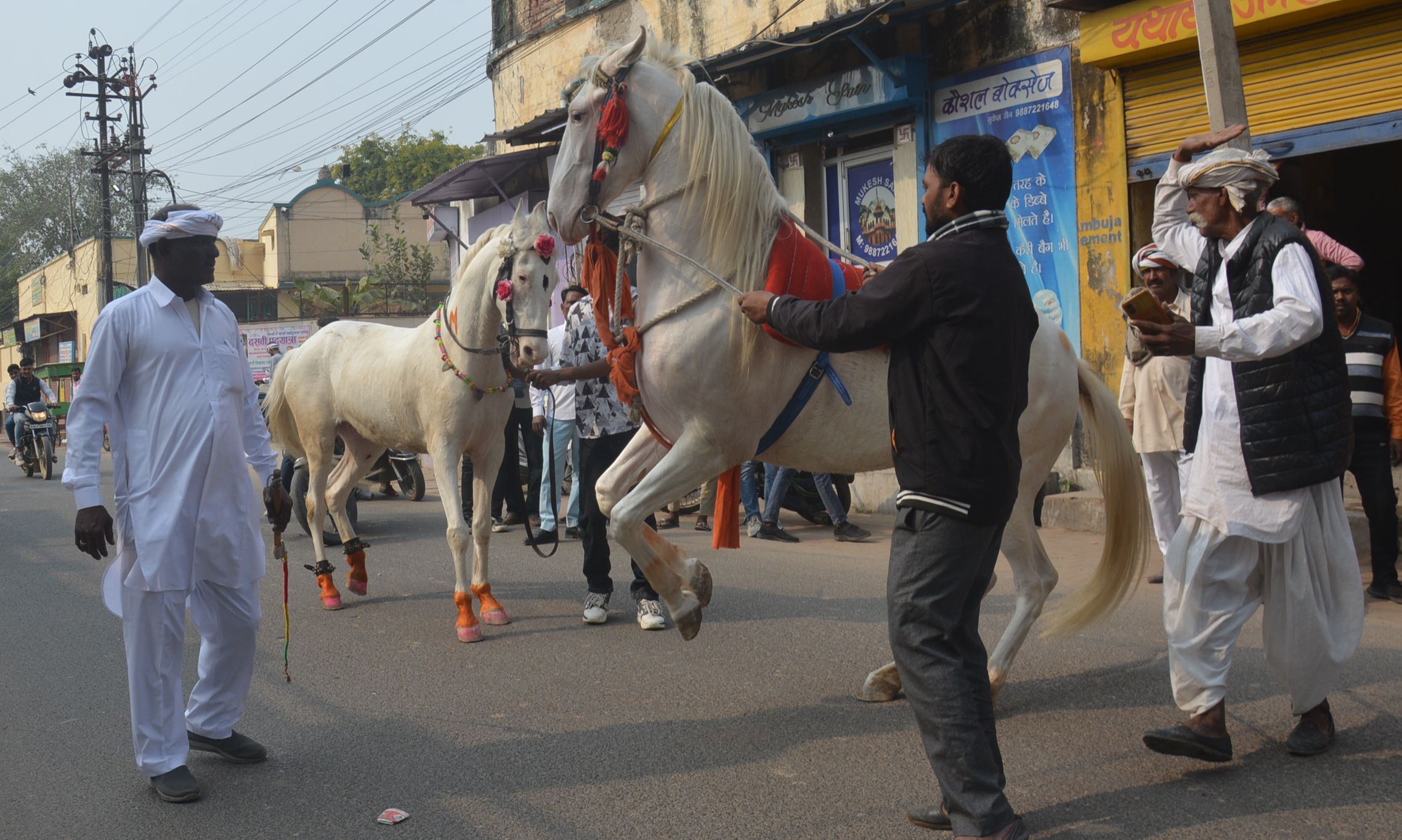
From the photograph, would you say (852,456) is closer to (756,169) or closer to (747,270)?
(747,270)

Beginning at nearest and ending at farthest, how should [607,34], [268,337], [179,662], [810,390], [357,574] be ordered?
[179,662] → [810,390] → [357,574] → [607,34] → [268,337]

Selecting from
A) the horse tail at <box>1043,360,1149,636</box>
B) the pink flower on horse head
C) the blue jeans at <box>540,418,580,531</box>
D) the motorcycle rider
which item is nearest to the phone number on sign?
the blue jeans at <box>540,418,580,531</box>

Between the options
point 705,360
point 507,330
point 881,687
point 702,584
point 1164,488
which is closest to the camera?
point 705,360

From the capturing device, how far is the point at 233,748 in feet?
14.3

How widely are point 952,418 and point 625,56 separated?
221 centimetres

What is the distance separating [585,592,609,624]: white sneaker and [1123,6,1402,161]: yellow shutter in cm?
635

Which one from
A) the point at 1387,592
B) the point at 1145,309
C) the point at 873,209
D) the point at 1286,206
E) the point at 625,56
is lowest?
the point at 1387,592

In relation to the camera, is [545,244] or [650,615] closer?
[545,244]

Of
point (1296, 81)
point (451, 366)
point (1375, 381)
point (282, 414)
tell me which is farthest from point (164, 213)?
point (1296, 81)

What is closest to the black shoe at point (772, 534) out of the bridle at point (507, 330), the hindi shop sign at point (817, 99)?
the bridle at point (507, 330)

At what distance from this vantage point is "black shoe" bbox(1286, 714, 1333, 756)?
13.2 ft

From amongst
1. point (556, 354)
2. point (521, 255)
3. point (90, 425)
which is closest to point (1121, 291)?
point (556, 354)

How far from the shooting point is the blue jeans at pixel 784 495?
32.7 ft

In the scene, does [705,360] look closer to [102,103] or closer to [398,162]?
[102,103]
